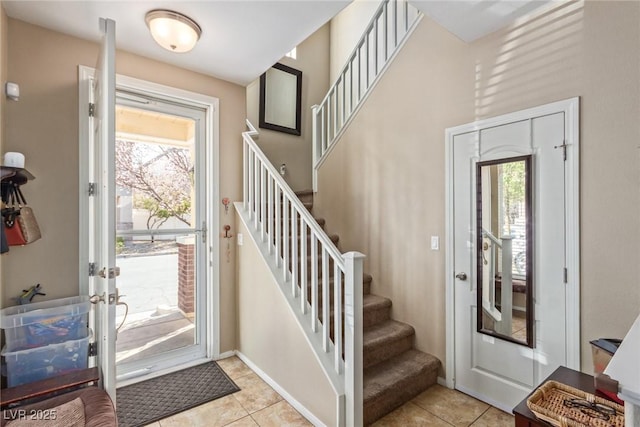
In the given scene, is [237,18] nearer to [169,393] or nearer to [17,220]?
[17,220]

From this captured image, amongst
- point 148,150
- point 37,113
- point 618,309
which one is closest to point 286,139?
point 148,150

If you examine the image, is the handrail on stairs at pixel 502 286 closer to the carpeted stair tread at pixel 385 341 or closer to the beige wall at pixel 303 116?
the carpeted stair tread at pixel 385 341

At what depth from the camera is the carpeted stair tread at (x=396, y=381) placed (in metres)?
2.19

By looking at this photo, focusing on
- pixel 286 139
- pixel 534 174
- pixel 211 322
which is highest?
pixel 286 139

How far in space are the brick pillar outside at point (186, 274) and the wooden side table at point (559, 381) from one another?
8.75 ft

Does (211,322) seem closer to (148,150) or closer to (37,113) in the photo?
(148,150)

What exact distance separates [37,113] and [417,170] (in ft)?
9.55

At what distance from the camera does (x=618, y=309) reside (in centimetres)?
182

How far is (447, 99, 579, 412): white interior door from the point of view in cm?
201

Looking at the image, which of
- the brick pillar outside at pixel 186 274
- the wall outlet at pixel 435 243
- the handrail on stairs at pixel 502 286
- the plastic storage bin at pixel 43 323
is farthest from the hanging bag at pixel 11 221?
the handrail on stairs at pixel 502 286

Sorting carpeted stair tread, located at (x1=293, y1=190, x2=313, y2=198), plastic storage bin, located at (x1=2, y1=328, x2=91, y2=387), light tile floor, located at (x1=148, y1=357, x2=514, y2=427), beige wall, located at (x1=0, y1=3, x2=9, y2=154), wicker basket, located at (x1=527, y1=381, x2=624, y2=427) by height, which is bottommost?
light tile floor, located at (x1=148, y1=357, x2=514, y2=427)

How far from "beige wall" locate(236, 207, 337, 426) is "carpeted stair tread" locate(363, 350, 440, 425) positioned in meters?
0.34

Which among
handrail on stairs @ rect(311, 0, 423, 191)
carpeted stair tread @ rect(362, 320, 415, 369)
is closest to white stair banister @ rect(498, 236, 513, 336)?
carpeted stair tread @ rect(362, 320, 415, 369)

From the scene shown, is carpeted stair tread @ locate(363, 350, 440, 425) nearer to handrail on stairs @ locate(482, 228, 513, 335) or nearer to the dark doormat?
handrail on stairs @ locate(482, 228, 513, 335)
